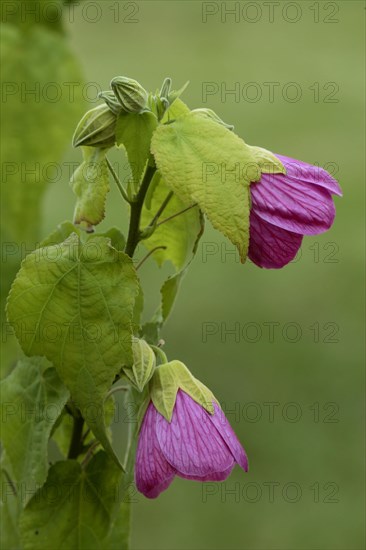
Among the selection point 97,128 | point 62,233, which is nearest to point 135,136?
point 97,128

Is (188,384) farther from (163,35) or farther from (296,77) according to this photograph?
(163,35)

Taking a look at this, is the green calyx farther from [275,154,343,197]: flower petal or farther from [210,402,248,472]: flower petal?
[275,154,343,197]: flower petal

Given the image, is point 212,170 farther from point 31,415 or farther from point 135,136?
point 31,415

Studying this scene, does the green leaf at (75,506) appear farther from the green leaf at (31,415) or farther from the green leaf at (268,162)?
the green leaf at (268,162)

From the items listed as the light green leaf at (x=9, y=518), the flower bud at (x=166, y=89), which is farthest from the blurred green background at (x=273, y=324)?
the flower bud at (x=166, y=89)

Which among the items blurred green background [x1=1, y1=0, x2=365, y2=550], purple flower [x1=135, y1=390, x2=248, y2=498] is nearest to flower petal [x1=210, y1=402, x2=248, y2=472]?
purple flower [x1=135, y1=390, x2=248, y2=498]

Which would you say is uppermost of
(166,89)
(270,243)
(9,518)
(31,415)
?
(166,89)

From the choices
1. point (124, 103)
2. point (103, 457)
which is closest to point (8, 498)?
point (103, 457)
